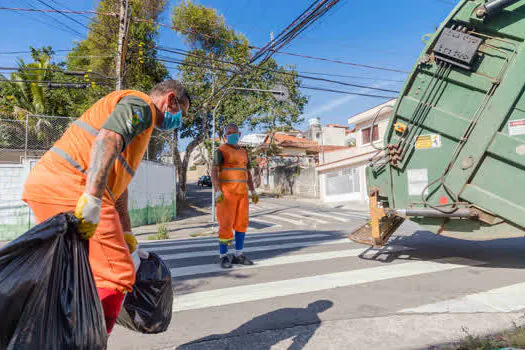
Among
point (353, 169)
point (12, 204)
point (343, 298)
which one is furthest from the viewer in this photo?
point (353, 169)

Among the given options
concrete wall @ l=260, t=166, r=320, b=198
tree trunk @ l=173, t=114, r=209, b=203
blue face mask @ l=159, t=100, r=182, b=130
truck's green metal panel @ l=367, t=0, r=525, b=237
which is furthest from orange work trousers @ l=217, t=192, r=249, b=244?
concrete wall @ l=260, t=166, r=320, b=198

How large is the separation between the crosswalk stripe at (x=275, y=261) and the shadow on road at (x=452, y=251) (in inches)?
11.7

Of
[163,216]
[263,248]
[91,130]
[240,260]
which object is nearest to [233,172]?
[240,260]

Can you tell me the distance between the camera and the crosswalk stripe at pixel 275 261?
172 inches

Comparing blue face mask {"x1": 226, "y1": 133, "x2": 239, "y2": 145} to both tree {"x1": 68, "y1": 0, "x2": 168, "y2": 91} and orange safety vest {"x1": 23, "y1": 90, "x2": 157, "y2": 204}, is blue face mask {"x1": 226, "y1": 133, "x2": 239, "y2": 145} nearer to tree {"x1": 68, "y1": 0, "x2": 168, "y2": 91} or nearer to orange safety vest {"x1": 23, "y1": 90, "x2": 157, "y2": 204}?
orange safety vest {"x1": 23, "y1": 90, "x2": 157, "y2": 204}

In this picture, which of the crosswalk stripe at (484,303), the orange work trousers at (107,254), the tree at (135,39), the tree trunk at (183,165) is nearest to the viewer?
the orange work trousers at (107,254)

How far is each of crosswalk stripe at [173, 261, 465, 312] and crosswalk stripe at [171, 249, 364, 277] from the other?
2.50 ft

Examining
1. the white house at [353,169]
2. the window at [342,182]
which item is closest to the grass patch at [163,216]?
the white house at [353,169]

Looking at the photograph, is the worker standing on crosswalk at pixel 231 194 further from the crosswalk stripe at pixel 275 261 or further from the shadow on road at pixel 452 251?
the shadow on road at pixel 452 251

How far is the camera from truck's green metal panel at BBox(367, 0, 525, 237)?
3.67m

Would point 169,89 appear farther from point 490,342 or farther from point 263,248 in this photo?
point 263,248

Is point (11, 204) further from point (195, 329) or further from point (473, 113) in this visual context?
point (473, 113)

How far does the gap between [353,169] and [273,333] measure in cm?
A: 2086

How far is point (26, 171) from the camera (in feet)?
32.0
